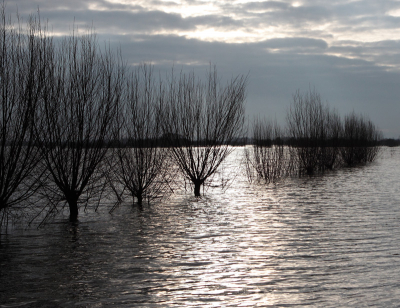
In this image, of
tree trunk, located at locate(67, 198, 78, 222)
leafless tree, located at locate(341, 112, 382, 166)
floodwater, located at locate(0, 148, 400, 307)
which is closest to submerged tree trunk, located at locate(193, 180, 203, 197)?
floodwater, located at locate(0, 148, 400, 307)

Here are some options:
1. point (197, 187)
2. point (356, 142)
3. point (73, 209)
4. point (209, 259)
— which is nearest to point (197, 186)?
point (197, 187)

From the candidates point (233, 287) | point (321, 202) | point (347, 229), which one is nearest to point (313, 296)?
point (233, 287)

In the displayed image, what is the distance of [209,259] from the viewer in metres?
6.73

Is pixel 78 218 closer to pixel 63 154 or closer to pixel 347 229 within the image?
pixel 63 154

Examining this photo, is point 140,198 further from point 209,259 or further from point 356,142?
point 356,142

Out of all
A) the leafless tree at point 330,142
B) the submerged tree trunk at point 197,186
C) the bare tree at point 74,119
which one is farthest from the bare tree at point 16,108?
the leafless tree at point 330,142

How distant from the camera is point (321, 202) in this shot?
13656 millimetres

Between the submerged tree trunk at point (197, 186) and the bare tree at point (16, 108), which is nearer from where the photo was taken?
the bare tree at point (16, 108)

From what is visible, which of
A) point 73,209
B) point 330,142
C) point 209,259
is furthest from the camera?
point 330,142

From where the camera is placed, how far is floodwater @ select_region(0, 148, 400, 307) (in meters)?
5.02

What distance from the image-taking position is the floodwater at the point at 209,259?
5.02 m

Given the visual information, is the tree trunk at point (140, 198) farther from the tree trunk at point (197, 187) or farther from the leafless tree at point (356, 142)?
the leafless tree at point (356, 142)

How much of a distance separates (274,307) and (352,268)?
2038mm

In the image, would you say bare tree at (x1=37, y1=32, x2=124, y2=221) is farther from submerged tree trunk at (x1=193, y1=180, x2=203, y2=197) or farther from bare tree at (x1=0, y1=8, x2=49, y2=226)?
submerged tree trunk at (x1=193, y1=180, x2=203, y2=197)
